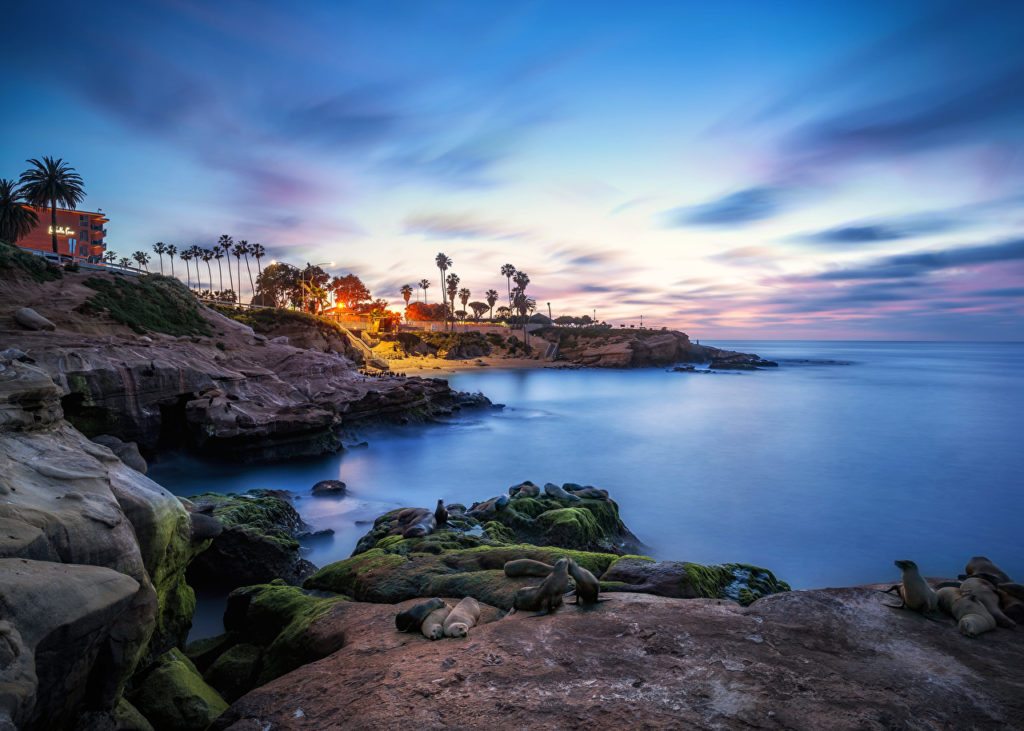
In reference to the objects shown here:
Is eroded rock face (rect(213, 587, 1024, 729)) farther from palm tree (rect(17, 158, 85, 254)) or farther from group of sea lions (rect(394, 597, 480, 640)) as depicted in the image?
palm tree (rect(17, 158, 85, 254))

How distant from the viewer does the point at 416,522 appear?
13539mm

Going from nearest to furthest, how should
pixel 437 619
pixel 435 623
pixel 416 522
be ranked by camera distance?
pixel 435 623 → pixel 437 619 → pixel 416 522

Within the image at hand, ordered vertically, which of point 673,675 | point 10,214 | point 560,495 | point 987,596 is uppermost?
point 10,214

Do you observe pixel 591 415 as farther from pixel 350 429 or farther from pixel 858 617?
pixel 858 617

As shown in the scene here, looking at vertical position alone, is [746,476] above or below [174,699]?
below

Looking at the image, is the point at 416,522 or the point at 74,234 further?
the point at 74,234

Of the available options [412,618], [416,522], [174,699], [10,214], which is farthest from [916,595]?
[10,214]

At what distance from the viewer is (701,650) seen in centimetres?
578

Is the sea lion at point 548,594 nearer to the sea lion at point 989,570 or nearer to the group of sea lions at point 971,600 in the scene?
the group of sea lions at point 971,600

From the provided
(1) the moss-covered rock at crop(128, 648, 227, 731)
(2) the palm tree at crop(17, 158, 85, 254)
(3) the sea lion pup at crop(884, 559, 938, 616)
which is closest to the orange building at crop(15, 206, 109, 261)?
(2) the palm tree at crop(17, 158, 85, 254)

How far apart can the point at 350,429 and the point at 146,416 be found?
43.8 ft

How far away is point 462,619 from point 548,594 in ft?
4.46

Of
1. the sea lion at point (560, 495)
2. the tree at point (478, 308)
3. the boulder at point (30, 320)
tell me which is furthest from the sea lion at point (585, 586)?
the tree at point (478, 308)

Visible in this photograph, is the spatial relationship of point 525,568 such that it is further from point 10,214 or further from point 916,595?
point 10,214
